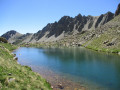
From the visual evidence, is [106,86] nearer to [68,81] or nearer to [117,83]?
[117,83]

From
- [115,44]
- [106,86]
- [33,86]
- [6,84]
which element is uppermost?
[115,44]

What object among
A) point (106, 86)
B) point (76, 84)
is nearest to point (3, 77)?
point (76, 84)

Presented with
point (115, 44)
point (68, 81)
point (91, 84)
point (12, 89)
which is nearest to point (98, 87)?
point (91, 84)

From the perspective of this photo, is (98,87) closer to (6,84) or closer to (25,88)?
(25,88)

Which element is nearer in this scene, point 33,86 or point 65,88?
point 33,86

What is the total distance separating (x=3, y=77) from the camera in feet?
59.3

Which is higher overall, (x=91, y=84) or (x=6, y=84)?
(x=6, y=84)

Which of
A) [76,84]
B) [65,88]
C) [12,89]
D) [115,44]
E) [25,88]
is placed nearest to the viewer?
[12,89]

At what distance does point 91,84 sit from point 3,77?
19.9m

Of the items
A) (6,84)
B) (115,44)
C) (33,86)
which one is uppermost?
(115,44)

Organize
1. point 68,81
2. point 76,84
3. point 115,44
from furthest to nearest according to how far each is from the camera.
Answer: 1. point 115,44
2. point 68,81
3. point 76,84

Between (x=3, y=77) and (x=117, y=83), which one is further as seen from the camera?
(x=117, y=83)

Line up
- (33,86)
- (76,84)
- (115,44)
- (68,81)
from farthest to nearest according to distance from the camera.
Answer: (115,44)
(68,81)
(76,84)
(33,86)

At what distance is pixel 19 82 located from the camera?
1880cm
